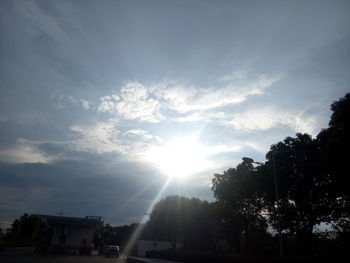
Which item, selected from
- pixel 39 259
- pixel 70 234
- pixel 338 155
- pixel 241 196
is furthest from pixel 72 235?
pixel 338 155

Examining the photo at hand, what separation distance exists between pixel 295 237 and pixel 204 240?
21.8 m

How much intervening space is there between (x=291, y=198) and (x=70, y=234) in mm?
35031

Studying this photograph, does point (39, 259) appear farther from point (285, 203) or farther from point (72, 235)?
point (285, 203)

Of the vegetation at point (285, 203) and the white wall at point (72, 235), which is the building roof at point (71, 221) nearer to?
the white wall at point (72, 235)

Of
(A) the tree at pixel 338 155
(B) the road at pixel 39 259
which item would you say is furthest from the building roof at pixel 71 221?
(A) the tree at pixel 338 155

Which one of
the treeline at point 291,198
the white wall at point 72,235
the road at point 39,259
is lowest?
the road at point 39,259

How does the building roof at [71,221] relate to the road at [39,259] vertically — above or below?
above

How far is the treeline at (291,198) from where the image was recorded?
28.0 m

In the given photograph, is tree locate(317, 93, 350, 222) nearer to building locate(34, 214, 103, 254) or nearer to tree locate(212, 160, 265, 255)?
tree locate(212, 160, 265, 255)

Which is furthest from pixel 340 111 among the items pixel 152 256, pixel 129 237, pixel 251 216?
pixel 129 237

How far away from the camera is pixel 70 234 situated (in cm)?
5056

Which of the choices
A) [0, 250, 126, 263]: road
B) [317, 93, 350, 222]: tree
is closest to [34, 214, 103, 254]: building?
[0, 250, 126, 263]: road

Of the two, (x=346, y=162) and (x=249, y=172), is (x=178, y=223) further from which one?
(x=346, y=162)

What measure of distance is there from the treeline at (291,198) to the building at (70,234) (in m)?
14.6
